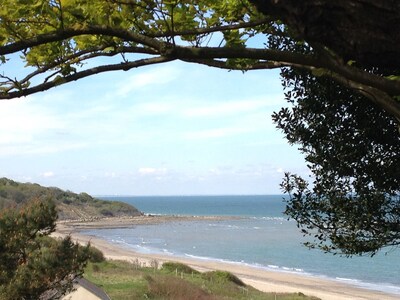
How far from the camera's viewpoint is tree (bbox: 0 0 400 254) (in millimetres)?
2611

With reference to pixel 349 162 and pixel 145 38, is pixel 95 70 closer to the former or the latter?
pixel 145 38

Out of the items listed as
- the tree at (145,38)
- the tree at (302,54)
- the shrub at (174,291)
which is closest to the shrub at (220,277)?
the shrub at (174,291)

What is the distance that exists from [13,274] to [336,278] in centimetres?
5097

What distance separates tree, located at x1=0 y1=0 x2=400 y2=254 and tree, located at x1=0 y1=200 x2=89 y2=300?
7800mm

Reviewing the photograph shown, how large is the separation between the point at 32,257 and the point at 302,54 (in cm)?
1308

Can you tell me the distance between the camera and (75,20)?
4164mm

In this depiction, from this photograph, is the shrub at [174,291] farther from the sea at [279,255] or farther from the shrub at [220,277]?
the sea at [279,255]

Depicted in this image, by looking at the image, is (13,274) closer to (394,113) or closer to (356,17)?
(394,113)

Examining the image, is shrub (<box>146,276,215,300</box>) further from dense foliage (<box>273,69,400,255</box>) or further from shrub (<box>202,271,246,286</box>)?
dense foliage (<box>273,69,400,255</box>)

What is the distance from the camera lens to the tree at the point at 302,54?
2.61 metres

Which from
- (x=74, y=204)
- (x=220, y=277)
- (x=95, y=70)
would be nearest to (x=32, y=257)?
(x=95, y=70)

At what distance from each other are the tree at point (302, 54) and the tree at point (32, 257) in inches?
307

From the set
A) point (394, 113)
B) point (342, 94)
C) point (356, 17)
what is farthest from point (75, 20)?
point (342, 94)

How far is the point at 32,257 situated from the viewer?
1490 centimetres
